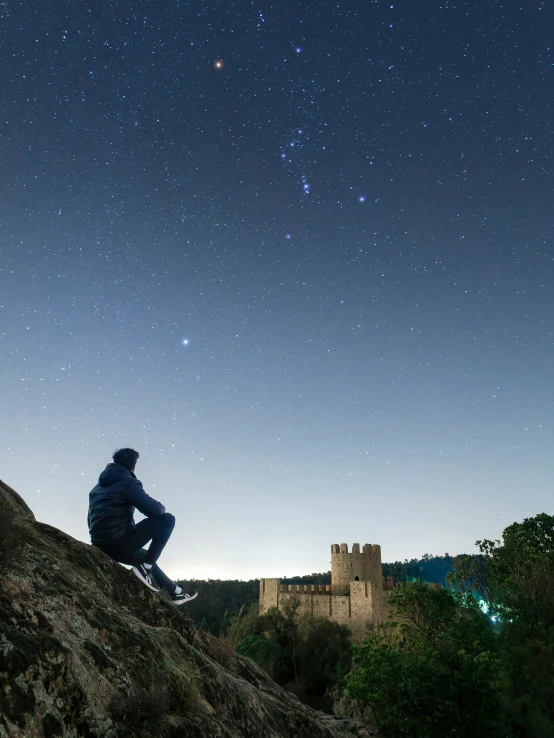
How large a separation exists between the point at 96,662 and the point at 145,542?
3162mm

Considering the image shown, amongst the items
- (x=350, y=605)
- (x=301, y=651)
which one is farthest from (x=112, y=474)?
(x=350, y=605)

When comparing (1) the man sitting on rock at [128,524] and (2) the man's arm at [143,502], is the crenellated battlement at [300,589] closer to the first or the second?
(1) the man sitting on rock at [128,524]

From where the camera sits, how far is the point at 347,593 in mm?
72000

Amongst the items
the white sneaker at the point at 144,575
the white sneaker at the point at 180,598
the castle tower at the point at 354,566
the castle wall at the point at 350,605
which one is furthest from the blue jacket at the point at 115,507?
the castle tower at the point at 354,566

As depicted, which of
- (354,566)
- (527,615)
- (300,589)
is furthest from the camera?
(354,566)

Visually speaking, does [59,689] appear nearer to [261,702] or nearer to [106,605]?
[106,605]

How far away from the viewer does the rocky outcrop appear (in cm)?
369

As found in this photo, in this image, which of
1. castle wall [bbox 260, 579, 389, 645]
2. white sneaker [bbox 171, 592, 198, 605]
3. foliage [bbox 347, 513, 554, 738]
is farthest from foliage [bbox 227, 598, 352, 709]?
white sneaker [bbox 171, 592, 198, 605]

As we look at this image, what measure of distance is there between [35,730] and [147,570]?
3.92 metres

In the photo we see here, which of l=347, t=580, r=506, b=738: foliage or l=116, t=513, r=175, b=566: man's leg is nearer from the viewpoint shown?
l=116, t=513, r=175, b=566: man's leg

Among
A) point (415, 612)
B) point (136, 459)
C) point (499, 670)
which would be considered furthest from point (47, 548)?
point (415, 612)

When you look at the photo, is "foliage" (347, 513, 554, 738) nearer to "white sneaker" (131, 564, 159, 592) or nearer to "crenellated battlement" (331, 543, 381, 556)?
"white sneaker" (131, 564, 159, 592)

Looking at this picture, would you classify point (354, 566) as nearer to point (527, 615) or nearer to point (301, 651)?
point (301, 651)

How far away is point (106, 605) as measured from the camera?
17.7 ft
